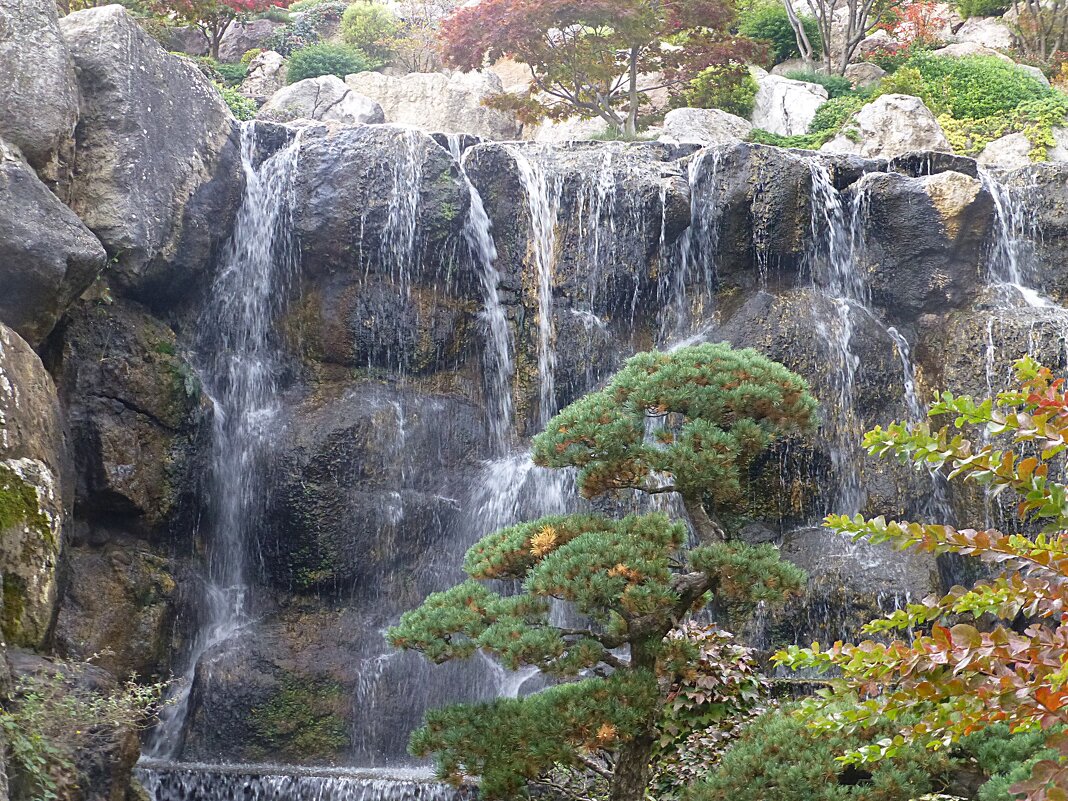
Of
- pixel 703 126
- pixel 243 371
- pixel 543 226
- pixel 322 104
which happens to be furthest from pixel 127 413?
pixel 703 126

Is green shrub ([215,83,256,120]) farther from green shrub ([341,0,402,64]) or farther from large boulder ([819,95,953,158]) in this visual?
large boulder ([819,95,953,158])

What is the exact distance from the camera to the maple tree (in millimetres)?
2541

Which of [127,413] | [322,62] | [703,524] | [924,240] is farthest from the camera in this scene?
[322,62]

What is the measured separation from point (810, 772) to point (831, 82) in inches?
670

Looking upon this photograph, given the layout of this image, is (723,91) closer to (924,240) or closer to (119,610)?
(924,240)

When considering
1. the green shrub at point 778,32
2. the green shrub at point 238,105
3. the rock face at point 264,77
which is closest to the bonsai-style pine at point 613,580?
the green shrub at point 238,105

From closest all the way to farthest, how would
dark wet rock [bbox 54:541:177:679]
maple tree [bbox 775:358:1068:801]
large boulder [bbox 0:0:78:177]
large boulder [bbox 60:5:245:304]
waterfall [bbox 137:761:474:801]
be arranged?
maple tree [bbox 775:358:1068:801]
waterfall [bbox 137:761:474:801]
large boulder [bbox 0:0:78:177]
dark wet rock [bbox 54:541:177:679]
large boulder [bbox 60:5:245:304]

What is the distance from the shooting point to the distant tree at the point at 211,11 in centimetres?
1839

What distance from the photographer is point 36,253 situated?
8.78 m

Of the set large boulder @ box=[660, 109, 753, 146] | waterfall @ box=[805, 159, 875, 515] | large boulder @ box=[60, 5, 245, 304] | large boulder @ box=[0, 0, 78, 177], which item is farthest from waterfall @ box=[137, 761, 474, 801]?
large boulder @ box=[660, 109, 753, 146]

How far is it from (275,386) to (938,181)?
8378 mm

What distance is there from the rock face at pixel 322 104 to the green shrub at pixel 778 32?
9.06 metres

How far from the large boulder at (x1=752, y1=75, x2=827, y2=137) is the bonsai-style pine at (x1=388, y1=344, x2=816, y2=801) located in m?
13.3

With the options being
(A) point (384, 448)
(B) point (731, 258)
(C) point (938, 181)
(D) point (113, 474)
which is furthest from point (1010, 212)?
(D) point (113, 474)
